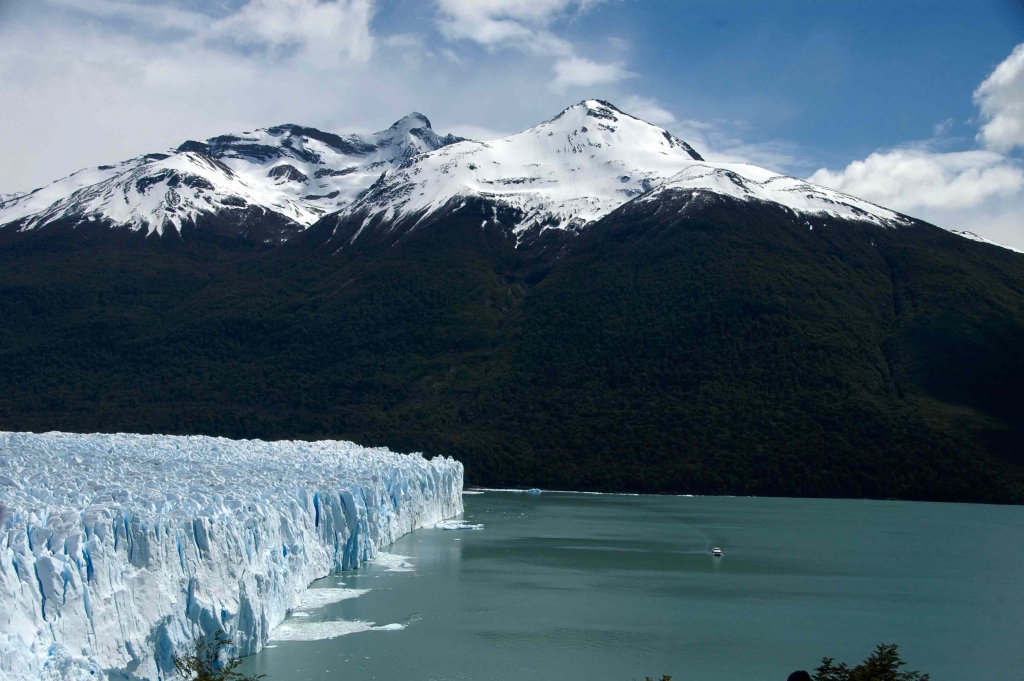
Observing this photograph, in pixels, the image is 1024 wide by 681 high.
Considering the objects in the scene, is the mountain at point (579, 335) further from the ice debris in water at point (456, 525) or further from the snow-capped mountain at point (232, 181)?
the ice debris in water at point (456, 525)

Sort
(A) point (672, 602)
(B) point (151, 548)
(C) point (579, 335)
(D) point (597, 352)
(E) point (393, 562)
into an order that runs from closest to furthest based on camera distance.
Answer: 1. (B) point (151, 548)
2. (A) point (672, 602)
3. (E) point (393, 562)
4. (D) point (597, 352)
5. (C) point (579, 335)

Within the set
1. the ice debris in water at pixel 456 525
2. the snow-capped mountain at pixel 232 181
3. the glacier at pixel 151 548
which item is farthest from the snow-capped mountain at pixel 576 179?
the glacier at pixel 151 548

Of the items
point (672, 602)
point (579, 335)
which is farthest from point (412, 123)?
point (672, 602)

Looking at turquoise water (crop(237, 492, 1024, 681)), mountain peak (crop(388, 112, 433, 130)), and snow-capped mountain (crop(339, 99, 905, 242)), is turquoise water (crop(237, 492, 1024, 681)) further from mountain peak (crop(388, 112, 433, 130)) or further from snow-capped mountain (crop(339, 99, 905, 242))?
mountain peak (crop(388, 112, 433, 130))

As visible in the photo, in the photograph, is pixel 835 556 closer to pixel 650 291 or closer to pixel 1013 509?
pixel 1013 509

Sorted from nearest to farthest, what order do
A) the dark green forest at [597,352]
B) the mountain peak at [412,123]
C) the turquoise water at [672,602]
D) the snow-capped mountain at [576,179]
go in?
the turquoise water at [672,602], the dark green forest at [597,352], the snow-capped mountain at [576,179], the mountain peak at [412,123]

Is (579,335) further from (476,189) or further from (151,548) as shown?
(151,548)
